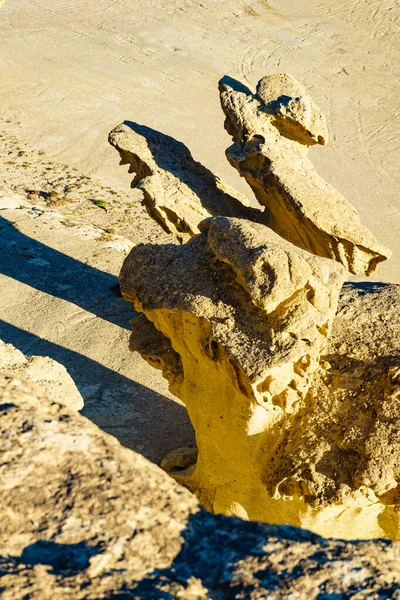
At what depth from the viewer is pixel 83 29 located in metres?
20.9

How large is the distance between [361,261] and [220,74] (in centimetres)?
1368

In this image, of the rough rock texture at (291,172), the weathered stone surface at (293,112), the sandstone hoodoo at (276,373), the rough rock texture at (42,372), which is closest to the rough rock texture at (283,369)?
the sandstone hoodoo at (276,373)

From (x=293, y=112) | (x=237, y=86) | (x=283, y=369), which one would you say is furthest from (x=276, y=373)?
(x=237, y=86)

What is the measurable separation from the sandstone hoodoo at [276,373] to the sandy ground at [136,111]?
182 centimetres

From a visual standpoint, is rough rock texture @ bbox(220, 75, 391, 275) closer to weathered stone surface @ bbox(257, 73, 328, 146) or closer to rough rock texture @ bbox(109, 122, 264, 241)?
weathered stone surface @ bbox(257, 73, 328, 146)

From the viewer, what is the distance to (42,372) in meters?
4.77

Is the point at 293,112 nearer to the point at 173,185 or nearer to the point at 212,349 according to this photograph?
the point at 173,185

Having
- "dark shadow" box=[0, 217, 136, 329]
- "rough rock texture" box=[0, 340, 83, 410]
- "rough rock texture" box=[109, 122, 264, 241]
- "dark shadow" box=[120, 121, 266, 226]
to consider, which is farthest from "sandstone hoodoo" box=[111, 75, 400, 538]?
"dark shadow" box=[0, 217, 136, 329]

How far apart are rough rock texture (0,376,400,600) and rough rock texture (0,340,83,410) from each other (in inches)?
87.1

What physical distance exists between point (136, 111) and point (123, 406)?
11.4 m

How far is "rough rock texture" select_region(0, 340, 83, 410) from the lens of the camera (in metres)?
4.54

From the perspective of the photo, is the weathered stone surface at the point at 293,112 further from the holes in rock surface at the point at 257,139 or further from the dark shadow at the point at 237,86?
the holes in rock surface at the point at 257,139

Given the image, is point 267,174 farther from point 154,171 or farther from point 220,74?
point 220,74

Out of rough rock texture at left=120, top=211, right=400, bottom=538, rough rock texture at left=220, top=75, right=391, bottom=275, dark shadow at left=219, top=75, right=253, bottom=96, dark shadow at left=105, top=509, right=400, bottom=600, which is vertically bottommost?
dark shadow at left=105, top=509, right=400, bottom=600
